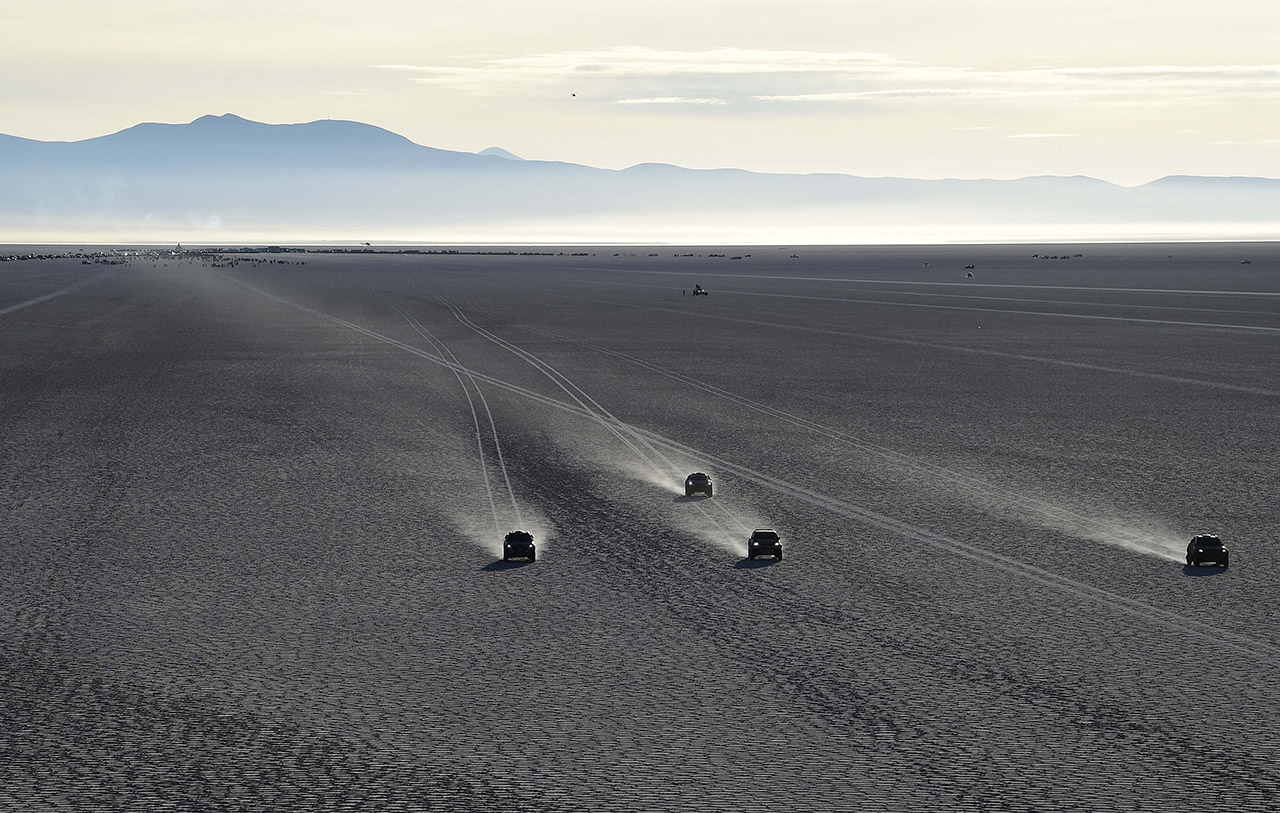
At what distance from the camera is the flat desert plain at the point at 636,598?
603 cm

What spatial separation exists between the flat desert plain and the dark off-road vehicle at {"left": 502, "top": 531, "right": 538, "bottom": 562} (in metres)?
0.18

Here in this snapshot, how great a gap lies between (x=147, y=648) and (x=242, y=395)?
535 inches

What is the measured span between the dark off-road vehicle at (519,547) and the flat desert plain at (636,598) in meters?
0.18

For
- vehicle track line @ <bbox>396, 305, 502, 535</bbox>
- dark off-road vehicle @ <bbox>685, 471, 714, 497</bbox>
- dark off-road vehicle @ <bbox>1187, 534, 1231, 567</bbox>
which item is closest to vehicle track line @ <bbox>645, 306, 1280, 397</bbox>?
vehicle track line @ <bbox>396, 305, 502, 535</bbox>

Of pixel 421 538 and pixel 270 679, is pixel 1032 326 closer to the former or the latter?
pixel 421 538

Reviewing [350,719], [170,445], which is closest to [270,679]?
[350,719]

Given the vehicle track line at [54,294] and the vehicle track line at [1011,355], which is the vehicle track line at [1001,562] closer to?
the vehicle track line at [1011,355]

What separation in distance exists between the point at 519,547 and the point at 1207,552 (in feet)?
15.4

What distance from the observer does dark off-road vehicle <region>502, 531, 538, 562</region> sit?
9.88m

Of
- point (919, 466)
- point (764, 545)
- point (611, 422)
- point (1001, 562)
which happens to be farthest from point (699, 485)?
point (611, 422)

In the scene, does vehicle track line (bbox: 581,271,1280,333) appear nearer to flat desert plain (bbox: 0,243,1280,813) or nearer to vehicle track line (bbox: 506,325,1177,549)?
flat desert plain (bbox: 0,243,1280,813)

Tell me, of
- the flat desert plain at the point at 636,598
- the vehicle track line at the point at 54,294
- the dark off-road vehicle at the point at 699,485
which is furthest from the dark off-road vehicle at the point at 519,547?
the vehicle track line at the point at 54,294

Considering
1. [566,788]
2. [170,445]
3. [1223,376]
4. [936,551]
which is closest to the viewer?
[566,788]

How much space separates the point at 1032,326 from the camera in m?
38.2
